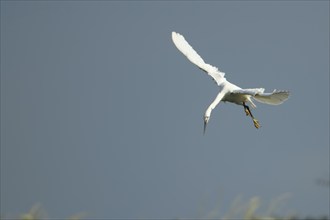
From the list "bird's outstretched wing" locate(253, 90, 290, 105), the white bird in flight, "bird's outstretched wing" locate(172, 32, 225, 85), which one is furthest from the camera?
"bird's outstretched wing" locate(172, 32, 225, 85)

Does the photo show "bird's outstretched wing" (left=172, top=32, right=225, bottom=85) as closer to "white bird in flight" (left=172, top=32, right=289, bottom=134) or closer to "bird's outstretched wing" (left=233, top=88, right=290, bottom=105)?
"white bird in flight" (left=172, top=32, right=289, bottom=134)

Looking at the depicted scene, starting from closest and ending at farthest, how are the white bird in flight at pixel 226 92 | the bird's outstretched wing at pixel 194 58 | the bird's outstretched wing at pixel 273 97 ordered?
the bird's outstretched wing at pixel 273 97 → the white bird in flight at pixel 226 92 → the bird's outstretched wing at pixel 194 58

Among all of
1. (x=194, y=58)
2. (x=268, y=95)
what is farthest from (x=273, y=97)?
(x=194, y=58)

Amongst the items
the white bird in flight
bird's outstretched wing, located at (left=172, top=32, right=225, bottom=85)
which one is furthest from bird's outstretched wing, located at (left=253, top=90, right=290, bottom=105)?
bird's outstretched wing, located at (left=172, top=32, right=225, bottom=85)

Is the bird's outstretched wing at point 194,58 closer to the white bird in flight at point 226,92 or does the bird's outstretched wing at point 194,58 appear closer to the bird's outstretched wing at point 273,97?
the white bird in flight at point 226,92

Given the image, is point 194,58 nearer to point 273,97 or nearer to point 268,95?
point 273,97

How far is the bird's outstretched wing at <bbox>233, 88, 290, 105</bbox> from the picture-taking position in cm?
1513

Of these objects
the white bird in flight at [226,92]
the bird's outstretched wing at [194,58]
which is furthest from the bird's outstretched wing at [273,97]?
the bird's outstretched wing at [194,58]

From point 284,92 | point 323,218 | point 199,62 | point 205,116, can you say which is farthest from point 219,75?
point 323,218

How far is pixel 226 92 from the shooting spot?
17.6 meters

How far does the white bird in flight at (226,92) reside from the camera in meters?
15.8

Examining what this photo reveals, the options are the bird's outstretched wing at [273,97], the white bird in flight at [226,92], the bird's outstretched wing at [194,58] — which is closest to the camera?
the bird's outstretched wing at [273,97]

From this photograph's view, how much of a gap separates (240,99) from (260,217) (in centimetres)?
641

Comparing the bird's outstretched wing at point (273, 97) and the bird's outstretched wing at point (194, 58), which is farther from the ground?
the bird's outstretched wing at point (194, 58)
